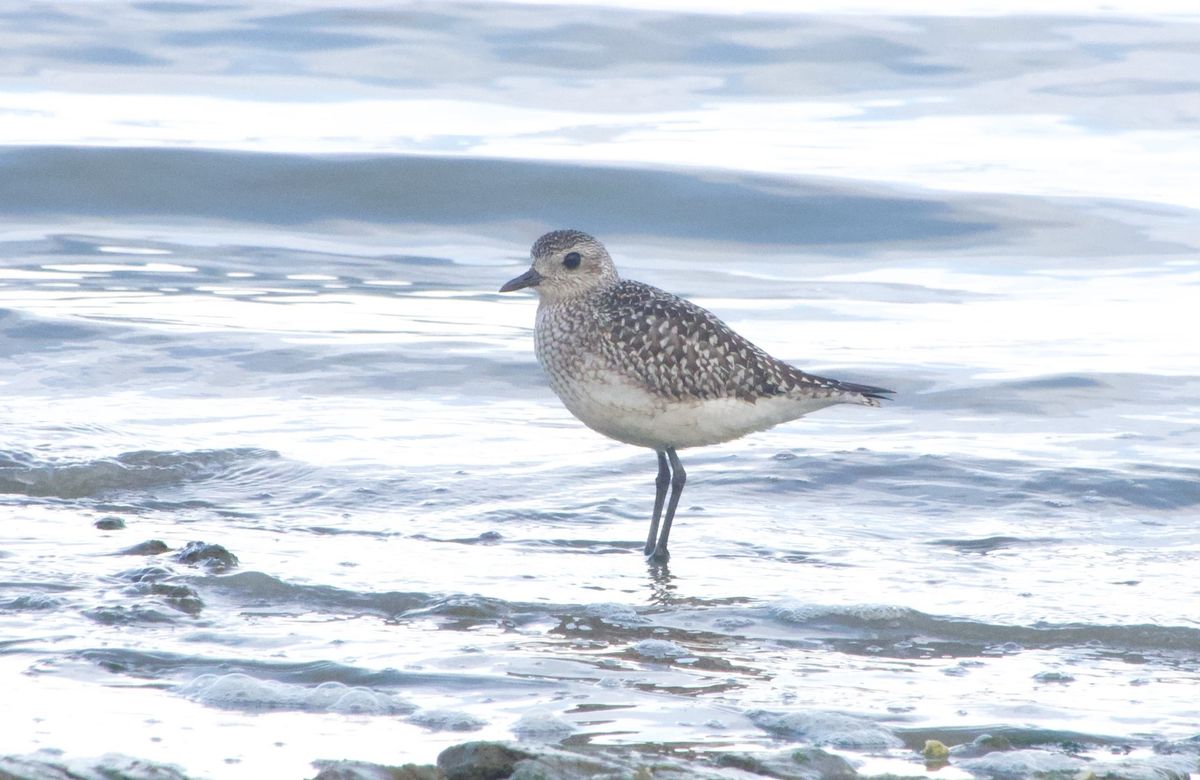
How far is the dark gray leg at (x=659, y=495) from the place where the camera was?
8102 mm

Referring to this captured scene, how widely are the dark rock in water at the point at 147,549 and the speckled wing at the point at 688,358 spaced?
2239mm

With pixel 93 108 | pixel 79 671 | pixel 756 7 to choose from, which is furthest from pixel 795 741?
pixel 756 7

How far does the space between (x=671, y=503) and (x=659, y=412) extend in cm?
46

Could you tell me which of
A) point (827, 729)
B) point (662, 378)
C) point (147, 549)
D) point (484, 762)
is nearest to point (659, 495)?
point (662, 378)

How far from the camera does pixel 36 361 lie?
11.6 m

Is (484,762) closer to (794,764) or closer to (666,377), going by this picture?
(794,764)

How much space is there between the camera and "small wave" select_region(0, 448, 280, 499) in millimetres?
8781

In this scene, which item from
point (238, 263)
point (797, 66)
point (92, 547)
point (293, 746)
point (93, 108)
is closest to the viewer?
point (293, 746)

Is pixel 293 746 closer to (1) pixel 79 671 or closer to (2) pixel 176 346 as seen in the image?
(1) pixel 79 671

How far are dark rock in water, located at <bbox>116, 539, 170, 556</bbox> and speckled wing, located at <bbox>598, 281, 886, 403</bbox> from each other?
2239 millimetres

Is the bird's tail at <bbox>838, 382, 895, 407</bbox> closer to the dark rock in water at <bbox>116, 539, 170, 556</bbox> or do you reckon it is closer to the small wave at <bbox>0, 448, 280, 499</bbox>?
the small wave at <bbox>0, 448, 280, 499</bbox>

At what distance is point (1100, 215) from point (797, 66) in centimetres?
607

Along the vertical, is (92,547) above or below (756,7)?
below

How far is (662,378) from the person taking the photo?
810cm
